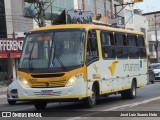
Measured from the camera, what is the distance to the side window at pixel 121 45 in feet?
65.6

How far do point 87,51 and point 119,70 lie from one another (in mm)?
3875

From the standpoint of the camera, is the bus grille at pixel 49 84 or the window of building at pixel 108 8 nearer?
the bus grille at pixel 49 84

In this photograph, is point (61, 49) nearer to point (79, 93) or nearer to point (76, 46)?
point (76, 46)

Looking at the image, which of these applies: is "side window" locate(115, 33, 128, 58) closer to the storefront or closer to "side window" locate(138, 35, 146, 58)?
"side window" locate(138, 35, 146, 58)

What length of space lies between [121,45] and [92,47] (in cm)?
360

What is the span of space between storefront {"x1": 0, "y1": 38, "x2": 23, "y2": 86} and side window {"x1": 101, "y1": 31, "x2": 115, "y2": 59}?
24394mm

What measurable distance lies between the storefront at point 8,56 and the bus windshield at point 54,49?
26.3 meters

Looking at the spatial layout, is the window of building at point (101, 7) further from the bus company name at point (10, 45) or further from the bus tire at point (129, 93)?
the bus tire at point (129, 93)

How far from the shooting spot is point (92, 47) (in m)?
17.0

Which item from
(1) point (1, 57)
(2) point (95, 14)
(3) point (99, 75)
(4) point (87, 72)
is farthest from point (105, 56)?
(2) point (95, 14)

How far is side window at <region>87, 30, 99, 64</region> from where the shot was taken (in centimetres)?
1667

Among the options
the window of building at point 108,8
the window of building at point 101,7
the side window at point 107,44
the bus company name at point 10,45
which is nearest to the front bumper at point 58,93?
the side window at point 107,44

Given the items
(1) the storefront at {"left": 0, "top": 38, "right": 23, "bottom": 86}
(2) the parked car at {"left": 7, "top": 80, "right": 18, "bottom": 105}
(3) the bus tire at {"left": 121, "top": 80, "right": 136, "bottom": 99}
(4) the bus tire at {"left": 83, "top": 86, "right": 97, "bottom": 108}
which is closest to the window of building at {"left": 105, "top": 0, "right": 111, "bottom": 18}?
(1) the storefront at {"left": 0, "top": 38, "right": 23, "bottom": 86}

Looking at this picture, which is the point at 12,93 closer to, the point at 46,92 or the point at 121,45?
the point at 121,45
